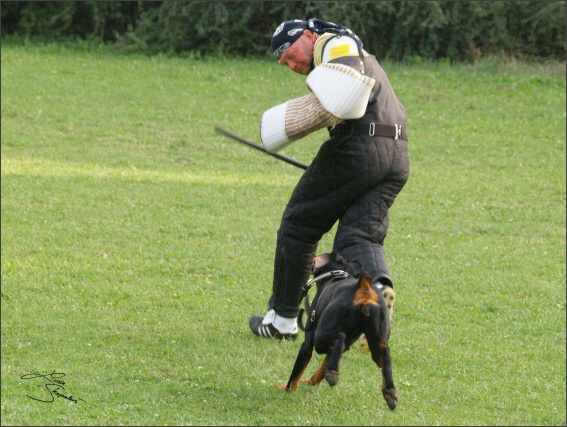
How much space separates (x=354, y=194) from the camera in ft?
16.6

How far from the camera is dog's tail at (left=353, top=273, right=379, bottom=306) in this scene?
4.27 m

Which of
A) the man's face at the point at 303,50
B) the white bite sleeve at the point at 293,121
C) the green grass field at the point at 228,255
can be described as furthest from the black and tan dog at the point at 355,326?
the man's face at the point at 303,50

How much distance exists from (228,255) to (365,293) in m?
3.70

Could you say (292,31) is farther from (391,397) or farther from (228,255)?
(228,255)

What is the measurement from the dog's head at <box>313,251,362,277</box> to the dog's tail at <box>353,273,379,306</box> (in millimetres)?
504

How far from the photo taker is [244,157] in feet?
39.1

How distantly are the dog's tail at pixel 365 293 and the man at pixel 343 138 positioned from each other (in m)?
0.43

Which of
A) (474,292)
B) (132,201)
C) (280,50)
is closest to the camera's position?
(280,50)

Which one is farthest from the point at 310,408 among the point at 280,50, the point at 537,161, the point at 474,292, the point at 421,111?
the point at 421,111

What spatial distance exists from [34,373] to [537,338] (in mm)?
3446

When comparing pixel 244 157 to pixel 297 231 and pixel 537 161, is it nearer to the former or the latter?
pixel 537 161

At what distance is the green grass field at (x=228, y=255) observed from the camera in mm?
5027

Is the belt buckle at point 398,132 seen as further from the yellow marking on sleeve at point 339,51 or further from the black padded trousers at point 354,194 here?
the yellow marking on sleeve at point 339,51
